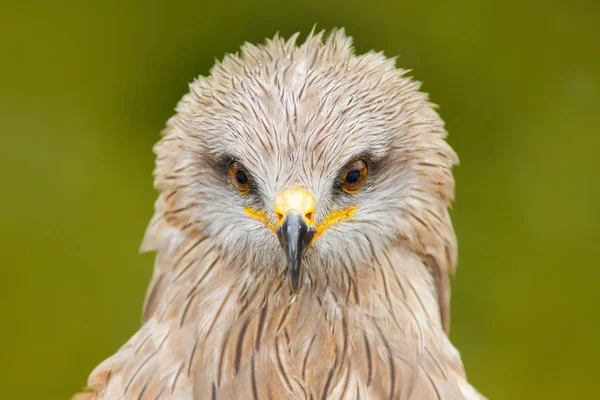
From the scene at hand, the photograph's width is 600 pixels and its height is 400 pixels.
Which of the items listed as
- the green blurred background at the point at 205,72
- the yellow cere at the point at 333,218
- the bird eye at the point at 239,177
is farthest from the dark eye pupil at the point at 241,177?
the green blurred background at the point at 205,72

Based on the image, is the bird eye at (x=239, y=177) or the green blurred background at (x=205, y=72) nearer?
the bird eye at (x=239, y=177)

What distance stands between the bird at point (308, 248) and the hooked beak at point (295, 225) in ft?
0.11

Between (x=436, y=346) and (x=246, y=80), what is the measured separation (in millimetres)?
474

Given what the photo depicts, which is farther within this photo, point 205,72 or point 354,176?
point 205,72

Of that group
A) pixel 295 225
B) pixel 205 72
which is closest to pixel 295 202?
pixel 295 225

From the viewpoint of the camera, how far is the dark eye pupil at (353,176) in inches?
48.7

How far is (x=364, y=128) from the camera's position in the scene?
48.5 inches

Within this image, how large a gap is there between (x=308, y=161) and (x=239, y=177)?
11 centimetres

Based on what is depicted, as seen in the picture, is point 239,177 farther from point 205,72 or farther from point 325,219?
point 205,72

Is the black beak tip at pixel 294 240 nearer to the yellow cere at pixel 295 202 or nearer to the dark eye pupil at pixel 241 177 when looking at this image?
the yellow cere at pixel 295 202

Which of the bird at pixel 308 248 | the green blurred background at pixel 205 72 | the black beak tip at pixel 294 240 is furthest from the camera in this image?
the green blurred background at pixel 205 72

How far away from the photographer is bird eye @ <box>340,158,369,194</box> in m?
1.23

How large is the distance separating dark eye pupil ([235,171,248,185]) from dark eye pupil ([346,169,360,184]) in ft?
0.45

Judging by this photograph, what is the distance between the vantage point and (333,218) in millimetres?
1239
